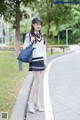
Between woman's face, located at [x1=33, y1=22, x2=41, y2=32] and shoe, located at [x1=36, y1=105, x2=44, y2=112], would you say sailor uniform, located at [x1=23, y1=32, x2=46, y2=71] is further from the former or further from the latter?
shoe, located at [x1=36, y1=105, x2=44, y2=112]

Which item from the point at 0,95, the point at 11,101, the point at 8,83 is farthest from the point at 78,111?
the point at 8,83

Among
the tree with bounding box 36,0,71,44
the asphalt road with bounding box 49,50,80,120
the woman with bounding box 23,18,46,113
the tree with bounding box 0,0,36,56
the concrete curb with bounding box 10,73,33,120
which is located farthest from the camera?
the tree with bounding box 36,0,71,44

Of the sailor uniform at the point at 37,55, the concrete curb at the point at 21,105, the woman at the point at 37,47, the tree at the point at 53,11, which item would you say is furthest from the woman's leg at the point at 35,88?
the tree at the point at 53,11

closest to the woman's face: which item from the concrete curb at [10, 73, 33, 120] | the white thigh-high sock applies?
the white thigh-high sock

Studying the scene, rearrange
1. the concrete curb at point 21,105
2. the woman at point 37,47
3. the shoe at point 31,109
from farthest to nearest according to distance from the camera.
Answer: the shoe at point 31,109 < the woman at point 37,47 < the concrete curb at point 21,105

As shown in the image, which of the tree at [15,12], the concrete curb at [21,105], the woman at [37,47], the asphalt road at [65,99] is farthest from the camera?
the tree at [15,12]

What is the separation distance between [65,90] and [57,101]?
73.4 inches

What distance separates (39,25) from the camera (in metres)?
7.18

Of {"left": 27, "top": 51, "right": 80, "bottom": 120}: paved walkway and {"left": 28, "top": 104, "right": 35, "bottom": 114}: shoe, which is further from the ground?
{"left": 28, "top": 104, "right": 35, "bottom": 114}: shoe

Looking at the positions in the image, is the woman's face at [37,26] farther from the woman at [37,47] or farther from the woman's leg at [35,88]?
the woman's leg at [35,88]

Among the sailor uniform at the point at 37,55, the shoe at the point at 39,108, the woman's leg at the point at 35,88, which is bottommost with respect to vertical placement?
the shoe at the point at 39,108

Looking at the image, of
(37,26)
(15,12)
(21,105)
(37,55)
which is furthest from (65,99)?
(15,12)

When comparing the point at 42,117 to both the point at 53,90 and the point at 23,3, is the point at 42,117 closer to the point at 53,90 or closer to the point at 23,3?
the point at 53,90

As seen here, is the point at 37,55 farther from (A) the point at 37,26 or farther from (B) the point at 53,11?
(B) the point at 53,11
